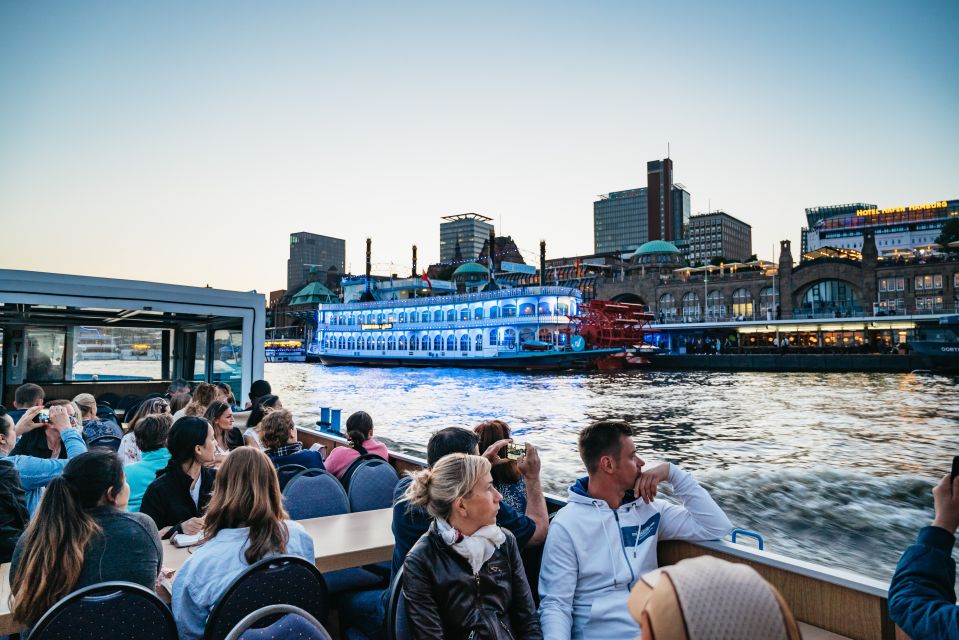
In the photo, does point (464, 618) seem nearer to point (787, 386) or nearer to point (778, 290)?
point (787, 386)

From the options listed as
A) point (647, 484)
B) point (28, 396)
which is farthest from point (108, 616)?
point (28, 396)

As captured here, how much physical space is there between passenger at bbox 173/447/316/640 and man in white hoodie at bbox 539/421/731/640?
1299 millimetres

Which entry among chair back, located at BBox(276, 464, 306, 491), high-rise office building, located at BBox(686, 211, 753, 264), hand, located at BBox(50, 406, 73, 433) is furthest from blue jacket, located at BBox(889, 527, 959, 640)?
high-rise office building, located at BBox(686, 211, 753, 264)

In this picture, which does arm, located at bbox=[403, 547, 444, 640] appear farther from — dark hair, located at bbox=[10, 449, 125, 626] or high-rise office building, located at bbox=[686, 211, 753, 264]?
high-rise office building, located at bbox=[686, 211, 753, 264]

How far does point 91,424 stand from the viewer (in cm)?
690

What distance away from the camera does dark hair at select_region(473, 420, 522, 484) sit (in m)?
3.54

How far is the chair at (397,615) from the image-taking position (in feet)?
7.82

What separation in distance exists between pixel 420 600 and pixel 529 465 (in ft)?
4.00

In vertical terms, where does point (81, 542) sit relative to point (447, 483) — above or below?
below

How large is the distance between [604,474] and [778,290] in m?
69.8

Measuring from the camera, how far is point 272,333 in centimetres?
14988

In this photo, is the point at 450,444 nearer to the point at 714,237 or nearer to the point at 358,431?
the point at 358,431

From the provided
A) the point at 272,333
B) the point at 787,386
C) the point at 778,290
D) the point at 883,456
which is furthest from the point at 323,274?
the point at 883,456

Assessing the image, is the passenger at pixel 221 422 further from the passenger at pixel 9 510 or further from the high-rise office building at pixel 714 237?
the high-rise office building at pixel 714 237
